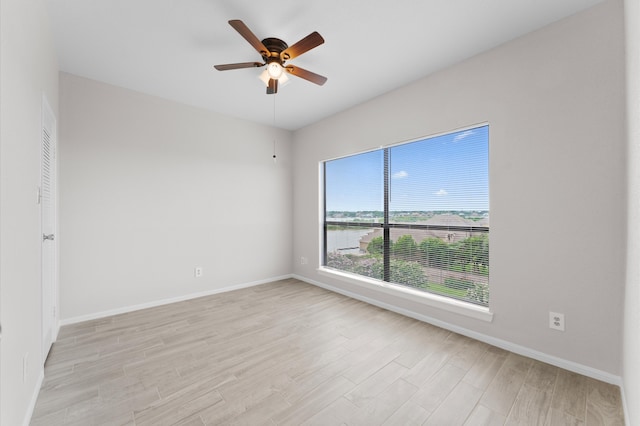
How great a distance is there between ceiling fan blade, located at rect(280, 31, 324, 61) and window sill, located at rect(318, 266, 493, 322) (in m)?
2.69

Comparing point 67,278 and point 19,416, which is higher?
point 67,278

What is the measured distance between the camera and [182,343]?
8.11ft

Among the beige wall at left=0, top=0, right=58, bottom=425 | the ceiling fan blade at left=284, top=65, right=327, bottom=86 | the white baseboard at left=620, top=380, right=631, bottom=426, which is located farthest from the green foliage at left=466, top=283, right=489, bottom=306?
the beige wall at left=0, top=0, right=58, bottom=425

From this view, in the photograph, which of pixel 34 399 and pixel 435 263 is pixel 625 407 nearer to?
pixel 435 263

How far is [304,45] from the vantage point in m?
2.01

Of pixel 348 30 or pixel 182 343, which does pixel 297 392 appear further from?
pixel 348 30

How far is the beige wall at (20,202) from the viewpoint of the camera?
1.21 m

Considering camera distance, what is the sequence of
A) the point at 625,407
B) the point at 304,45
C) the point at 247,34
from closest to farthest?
the point at 625,407, the point at 247,34, the point at 304,45

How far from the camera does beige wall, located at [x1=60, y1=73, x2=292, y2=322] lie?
2922 mm

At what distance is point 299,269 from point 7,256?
3.79 metres

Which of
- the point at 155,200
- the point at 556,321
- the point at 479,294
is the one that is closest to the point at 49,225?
the point at 155,200

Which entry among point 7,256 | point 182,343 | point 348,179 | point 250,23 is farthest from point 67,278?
point 348,179

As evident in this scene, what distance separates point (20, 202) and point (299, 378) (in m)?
2.05

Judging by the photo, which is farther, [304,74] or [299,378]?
[304,74]
